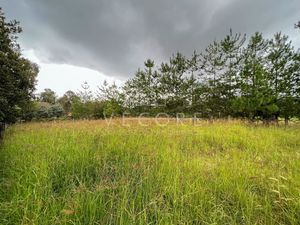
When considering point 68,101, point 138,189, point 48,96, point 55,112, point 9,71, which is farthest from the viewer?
point 48,96

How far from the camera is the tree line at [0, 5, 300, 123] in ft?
24.3

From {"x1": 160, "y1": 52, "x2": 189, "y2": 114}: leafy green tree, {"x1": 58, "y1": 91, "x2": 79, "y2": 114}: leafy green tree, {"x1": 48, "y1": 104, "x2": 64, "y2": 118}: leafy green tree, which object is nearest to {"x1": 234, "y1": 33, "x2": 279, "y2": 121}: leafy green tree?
{"x1": 160, "y1": 52, "x2": 189, "y2": 114}: leafy green tree

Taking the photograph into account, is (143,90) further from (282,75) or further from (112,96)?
(282,75)

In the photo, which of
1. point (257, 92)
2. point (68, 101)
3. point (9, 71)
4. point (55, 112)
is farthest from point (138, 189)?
point (68, 101)

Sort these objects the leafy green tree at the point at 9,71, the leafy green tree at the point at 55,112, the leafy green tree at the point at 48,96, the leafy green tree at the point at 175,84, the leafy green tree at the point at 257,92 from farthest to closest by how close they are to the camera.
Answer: the leafy green tree at the point at 48,96, the leafy green tree at the point at 55,112, the leafy green tree at the point at 175,84, the leafy green tree at the point at 257,92, the leafy green tree at the point at 9,71

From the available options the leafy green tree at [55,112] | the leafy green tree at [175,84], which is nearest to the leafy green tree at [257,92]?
the leafy green tree at [175,84]

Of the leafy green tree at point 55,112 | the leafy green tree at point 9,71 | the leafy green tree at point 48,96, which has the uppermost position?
the leafy green tree at point 48,96

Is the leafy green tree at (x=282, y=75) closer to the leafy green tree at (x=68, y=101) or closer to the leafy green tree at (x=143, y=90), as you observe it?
the leafy green tree at (x=143, y=90)

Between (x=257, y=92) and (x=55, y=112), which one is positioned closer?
(x=257, y=92)

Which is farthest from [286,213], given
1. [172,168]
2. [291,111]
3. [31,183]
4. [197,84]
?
[197,84]

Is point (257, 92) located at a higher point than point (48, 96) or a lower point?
lower

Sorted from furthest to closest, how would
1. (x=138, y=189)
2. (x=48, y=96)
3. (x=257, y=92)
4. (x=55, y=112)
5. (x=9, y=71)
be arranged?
(x=48, y=96) < (x=55, y=112) < (x=257, y=92) < (x=9, y=71) < (x=138, y=189)

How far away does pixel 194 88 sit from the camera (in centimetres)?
1889

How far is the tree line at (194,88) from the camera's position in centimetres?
742
